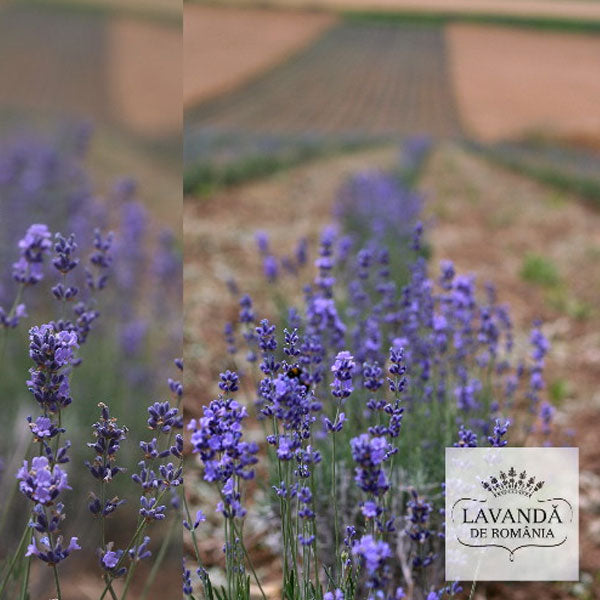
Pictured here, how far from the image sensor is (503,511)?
3.42 feet

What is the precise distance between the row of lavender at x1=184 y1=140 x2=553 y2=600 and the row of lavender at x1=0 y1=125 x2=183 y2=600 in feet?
0.31

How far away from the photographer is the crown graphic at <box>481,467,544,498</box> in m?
1.02

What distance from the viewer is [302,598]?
0.98m

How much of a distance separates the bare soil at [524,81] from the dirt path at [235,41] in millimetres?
624

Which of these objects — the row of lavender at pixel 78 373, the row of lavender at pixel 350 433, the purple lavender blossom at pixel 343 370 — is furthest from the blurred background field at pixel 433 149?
the purple lavender blossom at pixel 343 370

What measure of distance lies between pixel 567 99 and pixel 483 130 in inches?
44.2

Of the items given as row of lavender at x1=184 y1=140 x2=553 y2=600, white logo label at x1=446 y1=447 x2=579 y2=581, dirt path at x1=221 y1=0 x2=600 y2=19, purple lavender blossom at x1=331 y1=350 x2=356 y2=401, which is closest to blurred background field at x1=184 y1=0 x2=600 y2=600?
dirt path at x1=221 y1=0 x2=600 y2=19

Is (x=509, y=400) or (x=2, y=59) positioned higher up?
Answer: (x=2, y=59)

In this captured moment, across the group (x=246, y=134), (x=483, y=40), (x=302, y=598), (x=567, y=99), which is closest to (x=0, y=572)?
(x=302, y=598)

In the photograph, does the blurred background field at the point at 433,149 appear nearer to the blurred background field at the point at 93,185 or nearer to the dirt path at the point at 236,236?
the dirt path at the point at 236,236

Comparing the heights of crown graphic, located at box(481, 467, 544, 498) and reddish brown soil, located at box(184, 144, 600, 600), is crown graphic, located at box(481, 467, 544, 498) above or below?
below

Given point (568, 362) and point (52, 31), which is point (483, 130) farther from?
point (52, 31)

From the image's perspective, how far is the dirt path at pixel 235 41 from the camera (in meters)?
3.29

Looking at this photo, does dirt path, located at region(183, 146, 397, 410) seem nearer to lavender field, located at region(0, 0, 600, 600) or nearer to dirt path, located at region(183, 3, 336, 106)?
lavender field, located at region(0, 0, 600, 600)
